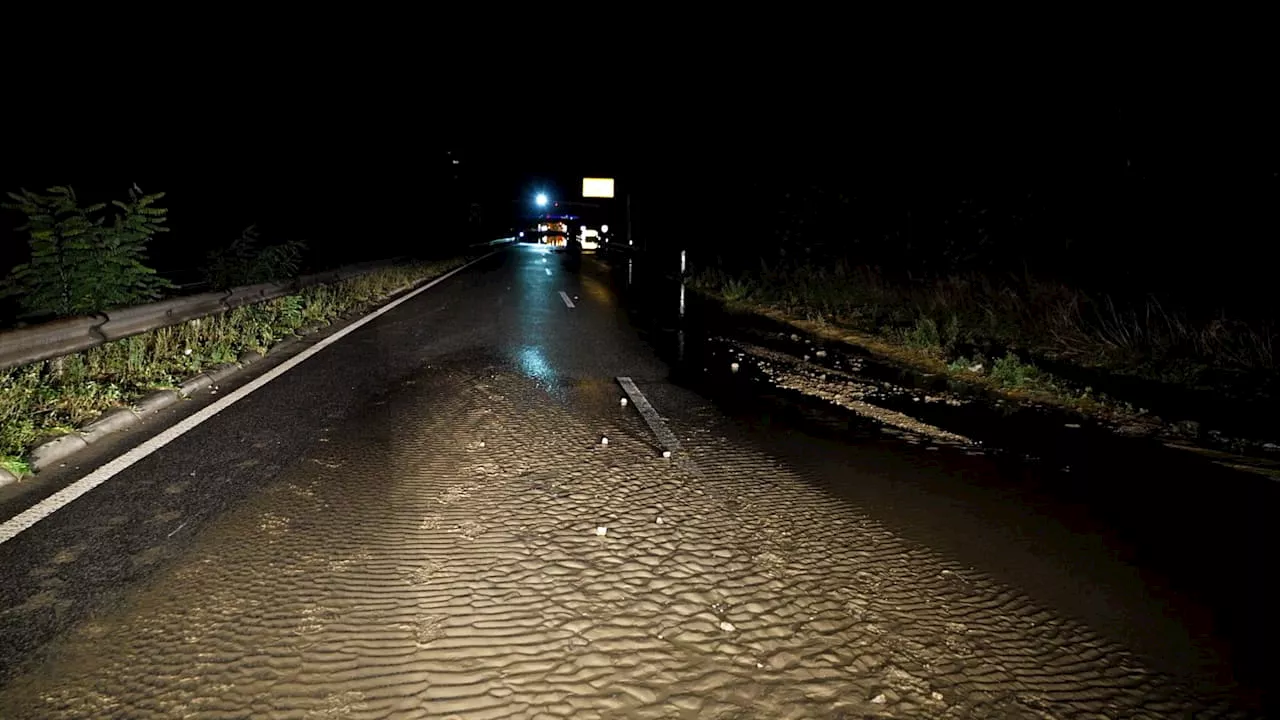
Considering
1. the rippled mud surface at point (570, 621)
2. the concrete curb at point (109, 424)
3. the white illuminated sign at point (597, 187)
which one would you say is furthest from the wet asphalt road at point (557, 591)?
the white illuminated sign at point (597, 187)

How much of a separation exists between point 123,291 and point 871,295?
12.4 metres

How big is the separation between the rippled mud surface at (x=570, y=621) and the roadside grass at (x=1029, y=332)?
5077 millimetres

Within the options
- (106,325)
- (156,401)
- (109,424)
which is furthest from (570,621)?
(106,325)

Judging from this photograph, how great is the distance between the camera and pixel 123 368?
7.55 m

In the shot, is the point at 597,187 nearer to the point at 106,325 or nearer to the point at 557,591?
the point at 106,325

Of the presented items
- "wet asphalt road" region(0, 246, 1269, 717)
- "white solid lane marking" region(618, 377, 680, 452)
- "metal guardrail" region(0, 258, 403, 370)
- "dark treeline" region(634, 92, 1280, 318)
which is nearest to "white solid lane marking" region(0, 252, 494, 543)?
"wet asphalt road" region(0, 246, 1269, 717)

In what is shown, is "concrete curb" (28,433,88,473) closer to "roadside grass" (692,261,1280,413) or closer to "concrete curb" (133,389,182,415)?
"concrete curb" (133,389,182,415)

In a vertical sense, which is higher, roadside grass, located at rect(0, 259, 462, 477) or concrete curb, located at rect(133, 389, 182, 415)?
roadside grass, located at rect(0, 259, 462, 477)

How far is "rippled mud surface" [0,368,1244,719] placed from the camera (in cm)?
266

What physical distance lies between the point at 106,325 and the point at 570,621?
20.6ft

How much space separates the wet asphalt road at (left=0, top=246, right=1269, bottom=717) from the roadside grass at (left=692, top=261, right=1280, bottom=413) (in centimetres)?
385

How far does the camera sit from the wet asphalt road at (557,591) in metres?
2.70

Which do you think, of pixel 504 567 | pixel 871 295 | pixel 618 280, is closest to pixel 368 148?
pixel 618 280

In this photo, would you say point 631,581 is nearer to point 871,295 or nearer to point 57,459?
point 57,459
